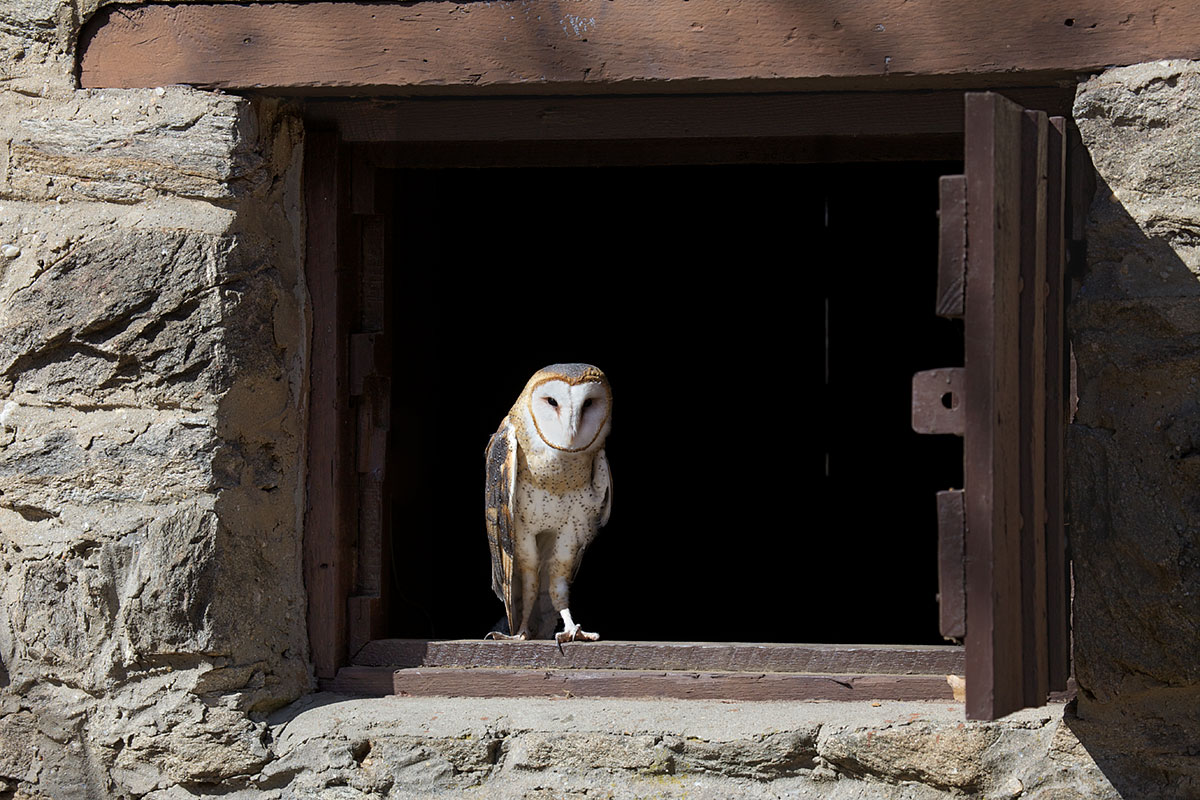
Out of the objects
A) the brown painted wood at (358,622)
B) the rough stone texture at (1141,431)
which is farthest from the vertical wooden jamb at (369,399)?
the rough stone texture at (1141,431)

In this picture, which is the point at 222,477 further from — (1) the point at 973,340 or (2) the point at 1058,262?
(2) the point at 1058,262

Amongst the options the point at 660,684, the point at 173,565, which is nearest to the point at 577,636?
the point at 660,684

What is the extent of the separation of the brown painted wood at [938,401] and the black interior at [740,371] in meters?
2.98

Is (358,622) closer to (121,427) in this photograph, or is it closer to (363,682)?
(363,682)

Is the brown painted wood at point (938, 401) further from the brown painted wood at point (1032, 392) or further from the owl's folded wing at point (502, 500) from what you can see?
the owl's folded wing at point (502, 500)

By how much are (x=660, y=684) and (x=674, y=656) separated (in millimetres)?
74

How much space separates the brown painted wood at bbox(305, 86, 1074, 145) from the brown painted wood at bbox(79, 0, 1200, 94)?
167 millimetres

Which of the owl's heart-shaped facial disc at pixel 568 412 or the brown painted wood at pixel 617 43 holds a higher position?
the brown painted wood at pixel 617 43

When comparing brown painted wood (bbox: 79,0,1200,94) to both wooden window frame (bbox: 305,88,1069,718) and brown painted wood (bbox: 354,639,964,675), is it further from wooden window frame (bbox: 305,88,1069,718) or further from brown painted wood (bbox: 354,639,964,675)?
brown painted wood (bbox: 354,639,964,675)

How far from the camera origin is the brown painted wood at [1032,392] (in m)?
1.91

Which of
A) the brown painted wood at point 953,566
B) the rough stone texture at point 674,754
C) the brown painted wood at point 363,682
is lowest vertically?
the rough stone texture at point 674,754

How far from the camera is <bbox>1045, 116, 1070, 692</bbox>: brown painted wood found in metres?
2.02

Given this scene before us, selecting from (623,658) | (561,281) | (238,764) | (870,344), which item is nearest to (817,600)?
(870,344)

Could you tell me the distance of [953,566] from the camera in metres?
1.76
